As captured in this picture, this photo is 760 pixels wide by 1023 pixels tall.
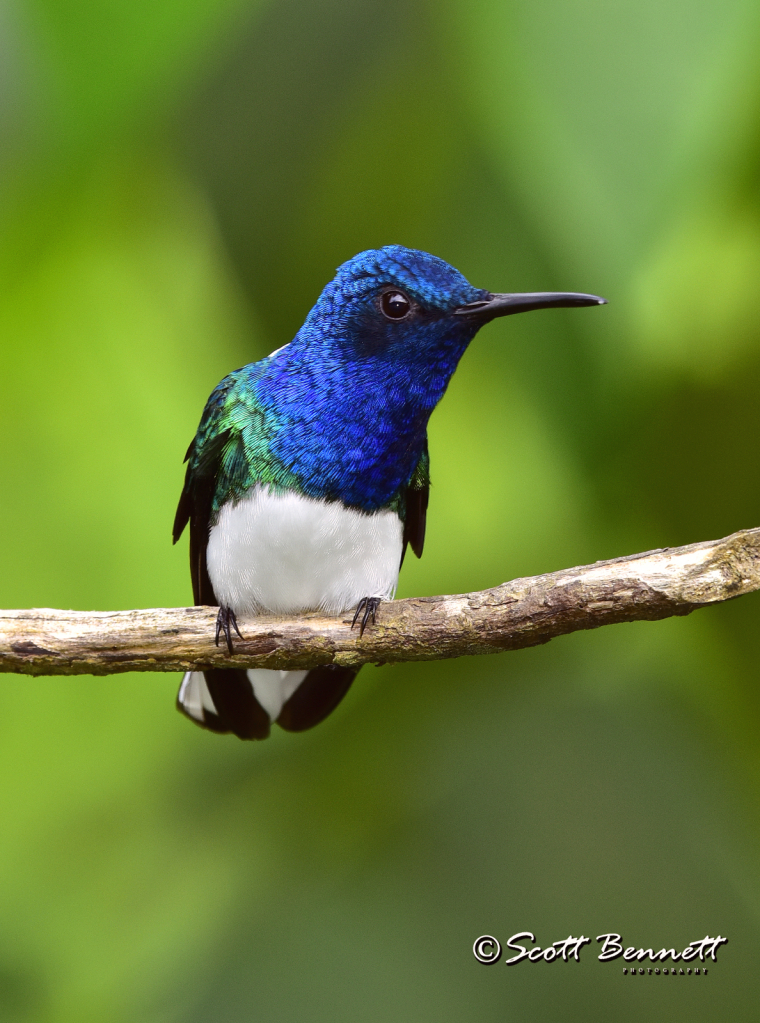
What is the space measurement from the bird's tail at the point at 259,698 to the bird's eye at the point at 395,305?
0.68 meters

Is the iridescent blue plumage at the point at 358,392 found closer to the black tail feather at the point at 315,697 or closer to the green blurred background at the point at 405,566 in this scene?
the black tail feather at the point at 315,697

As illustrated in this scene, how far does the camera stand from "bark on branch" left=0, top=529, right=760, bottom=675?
1.09 m

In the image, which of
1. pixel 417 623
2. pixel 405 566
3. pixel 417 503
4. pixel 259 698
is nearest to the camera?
pixel 417 623

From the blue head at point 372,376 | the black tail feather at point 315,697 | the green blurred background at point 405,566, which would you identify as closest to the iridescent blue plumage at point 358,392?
the blue head at point 372,376

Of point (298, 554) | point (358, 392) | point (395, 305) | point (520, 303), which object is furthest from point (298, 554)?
point (520, 303)

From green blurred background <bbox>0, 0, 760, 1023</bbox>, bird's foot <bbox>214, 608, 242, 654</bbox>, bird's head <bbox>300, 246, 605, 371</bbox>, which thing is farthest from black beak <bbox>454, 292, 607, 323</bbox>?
green blurred background <bbox>0, 0, 760, 1023</bbox>

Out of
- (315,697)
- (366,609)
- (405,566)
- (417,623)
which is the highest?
(405,566)

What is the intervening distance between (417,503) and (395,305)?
0.42 m

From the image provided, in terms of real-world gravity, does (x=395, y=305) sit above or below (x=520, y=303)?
above

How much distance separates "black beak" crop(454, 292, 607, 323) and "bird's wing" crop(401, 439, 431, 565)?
307mm

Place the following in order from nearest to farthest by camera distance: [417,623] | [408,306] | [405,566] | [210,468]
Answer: [417,623] → [408,306] → [210,468] → [405,566]

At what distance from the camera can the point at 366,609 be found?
4.59 ft

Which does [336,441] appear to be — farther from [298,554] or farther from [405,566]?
[405,566]

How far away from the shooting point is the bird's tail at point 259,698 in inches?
71.1
